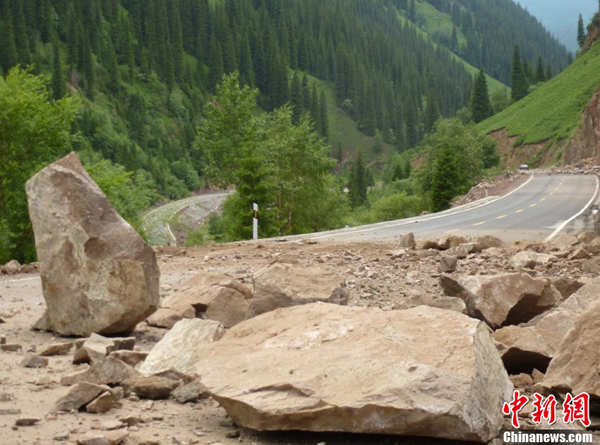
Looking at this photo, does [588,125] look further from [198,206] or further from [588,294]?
[588,294]

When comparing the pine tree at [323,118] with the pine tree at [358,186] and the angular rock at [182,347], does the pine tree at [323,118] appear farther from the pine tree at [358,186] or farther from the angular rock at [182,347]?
the angular rock at [182,347]

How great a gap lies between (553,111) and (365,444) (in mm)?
110931

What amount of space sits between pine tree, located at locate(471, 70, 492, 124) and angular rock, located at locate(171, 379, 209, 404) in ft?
489

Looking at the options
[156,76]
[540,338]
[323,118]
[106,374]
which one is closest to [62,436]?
[106,374]

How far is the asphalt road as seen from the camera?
22.9 meters

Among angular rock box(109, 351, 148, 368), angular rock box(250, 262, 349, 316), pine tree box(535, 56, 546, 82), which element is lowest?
angular rock box(109, 351, 148, 368)

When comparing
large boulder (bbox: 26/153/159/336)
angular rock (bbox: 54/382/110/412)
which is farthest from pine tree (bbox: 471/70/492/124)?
angular rock (bbox: 54/382/110/412)

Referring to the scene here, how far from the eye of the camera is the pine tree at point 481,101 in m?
148

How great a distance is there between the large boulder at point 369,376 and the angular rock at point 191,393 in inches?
8.4

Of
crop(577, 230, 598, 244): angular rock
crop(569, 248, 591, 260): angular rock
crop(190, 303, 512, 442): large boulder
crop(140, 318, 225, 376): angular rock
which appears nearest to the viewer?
crop(190, 303, 512, 442): large boulder

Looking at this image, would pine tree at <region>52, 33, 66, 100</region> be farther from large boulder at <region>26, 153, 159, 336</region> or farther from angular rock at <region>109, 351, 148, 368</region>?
angular rock at <region>109, 351, 148, 368</region>

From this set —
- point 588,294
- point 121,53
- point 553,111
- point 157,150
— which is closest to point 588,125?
point 553,111

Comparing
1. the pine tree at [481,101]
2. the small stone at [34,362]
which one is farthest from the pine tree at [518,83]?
the small stone at [34,362]

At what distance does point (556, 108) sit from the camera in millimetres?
108250
